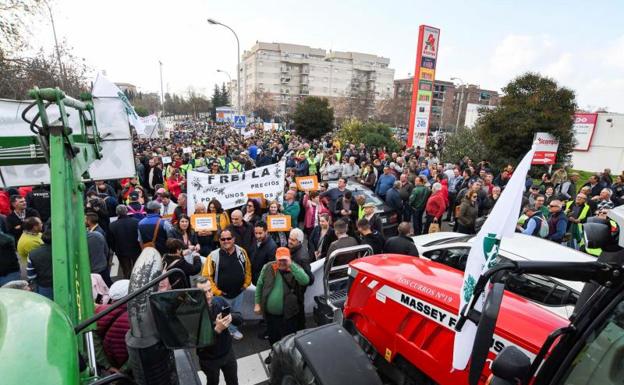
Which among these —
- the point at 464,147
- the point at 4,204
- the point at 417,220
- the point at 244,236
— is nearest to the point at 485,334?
the point at 244,236

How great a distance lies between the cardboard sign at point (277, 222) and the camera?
6.91 meters

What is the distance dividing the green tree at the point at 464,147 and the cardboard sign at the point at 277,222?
1376cm

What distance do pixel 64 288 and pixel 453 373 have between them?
2.78m

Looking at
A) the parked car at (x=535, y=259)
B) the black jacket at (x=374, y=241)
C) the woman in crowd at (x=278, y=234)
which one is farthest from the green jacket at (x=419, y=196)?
the woman in crowd at (x=278, y=234)

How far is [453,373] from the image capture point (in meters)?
2.83

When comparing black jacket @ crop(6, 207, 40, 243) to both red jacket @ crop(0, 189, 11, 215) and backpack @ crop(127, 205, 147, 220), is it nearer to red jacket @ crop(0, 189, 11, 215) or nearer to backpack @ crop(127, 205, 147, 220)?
red jacket @ crop(0, 189, 11, 215)

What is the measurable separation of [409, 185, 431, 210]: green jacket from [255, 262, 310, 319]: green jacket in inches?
222

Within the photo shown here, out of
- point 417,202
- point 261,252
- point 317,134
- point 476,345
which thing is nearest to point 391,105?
point 317,134

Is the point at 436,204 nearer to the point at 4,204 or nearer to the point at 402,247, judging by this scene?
the point at 402,247

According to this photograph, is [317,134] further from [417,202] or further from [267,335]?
[267,335]

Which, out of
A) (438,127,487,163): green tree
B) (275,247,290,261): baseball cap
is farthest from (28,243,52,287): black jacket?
(438,127,487,163): green tree

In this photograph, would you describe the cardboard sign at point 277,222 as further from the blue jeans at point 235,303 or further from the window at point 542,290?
the window at point 542,290

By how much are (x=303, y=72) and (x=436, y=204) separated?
10116 cm

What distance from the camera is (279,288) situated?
4.59 meters
